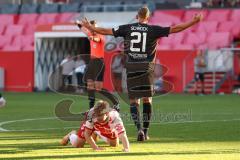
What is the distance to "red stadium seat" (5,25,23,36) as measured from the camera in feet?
144

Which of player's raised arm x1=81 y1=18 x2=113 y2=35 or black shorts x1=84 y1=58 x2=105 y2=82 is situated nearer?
player's raised arm x1=81 y1=18 x2=113 y2=35

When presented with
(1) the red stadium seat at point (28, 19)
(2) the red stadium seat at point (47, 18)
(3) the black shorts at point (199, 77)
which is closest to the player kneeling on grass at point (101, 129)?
(3) the black shorts at point (199, 77)

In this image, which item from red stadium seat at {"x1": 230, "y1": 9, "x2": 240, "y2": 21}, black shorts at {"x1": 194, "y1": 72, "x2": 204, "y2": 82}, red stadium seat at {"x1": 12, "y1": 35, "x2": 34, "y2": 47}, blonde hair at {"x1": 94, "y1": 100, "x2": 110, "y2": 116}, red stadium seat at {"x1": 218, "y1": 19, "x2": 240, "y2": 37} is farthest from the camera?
red stadium seat at {"x1": 12, "y1": 35, "x2": 34, "y2": 47}

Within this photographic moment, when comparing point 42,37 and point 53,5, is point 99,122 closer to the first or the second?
point 42,37

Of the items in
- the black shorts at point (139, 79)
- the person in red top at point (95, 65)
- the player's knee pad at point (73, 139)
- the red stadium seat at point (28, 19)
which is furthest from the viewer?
the red stadium seat at point (28, 19)

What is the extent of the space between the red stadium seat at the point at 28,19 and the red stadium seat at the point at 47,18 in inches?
12.3

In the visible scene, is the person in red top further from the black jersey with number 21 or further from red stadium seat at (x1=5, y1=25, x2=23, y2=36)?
red stadium seat at (x1=5, y1=25, x2=23, y2=36)

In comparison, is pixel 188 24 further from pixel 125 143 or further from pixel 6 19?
pixel 6 19

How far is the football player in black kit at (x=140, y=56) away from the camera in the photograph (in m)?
12.6

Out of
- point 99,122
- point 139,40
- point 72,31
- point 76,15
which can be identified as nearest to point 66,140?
point 99,122

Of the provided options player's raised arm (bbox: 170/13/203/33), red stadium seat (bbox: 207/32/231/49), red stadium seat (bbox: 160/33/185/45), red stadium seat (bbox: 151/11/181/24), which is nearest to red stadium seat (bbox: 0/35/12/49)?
red stadium seat (bbox: 151/11/181/24)

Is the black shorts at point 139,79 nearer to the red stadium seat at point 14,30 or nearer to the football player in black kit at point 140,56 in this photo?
the football player in black kit at point 140,56

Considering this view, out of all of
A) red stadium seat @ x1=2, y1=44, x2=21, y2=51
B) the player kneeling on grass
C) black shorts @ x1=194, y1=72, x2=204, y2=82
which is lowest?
black shorts @ x1=194, y1=72, x2=204, y2=82

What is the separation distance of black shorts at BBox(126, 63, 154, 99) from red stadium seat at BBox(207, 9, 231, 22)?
90.4 feet
